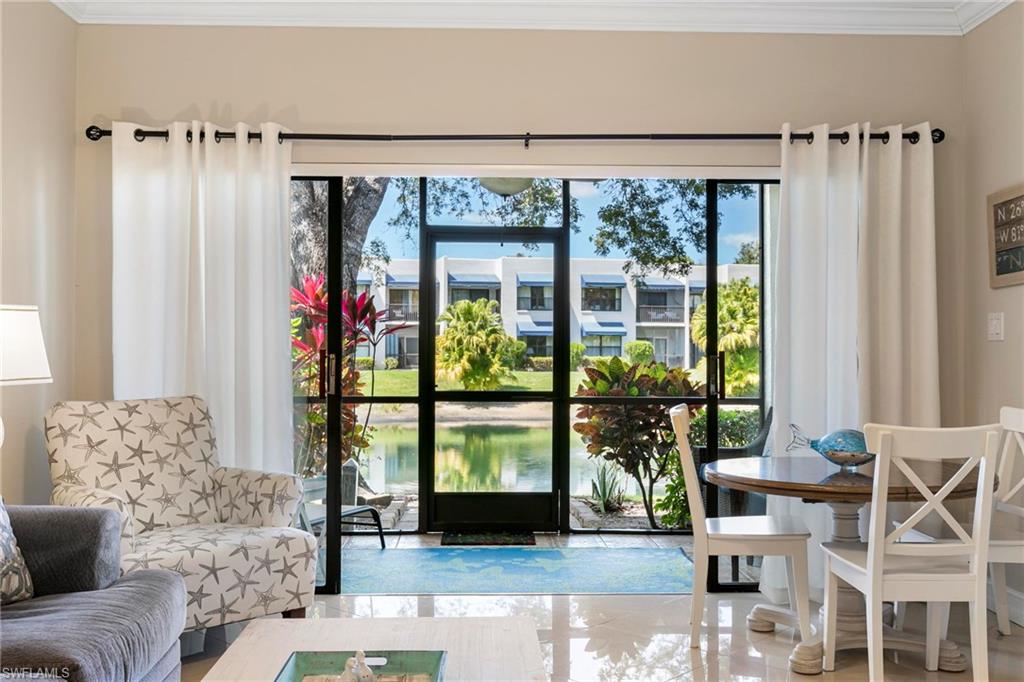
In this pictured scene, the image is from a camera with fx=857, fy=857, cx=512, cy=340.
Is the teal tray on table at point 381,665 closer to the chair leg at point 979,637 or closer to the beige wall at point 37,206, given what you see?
the chair leg at point 979,637

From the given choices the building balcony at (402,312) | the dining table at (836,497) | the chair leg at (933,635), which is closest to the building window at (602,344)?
the building balcony at (402,312)

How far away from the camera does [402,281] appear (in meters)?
5.59

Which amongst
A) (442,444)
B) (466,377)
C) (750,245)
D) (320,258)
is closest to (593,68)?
(750,245)

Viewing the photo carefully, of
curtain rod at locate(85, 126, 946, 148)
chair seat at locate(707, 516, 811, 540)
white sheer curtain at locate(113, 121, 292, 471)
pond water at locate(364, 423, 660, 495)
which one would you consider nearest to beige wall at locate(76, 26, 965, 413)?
curtain rod at locate(85, 126, 946, 148)

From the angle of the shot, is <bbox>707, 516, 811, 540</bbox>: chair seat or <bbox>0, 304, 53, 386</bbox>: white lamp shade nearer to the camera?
<bbox>0, 304, 53, 386</bbox>: white lamp shade

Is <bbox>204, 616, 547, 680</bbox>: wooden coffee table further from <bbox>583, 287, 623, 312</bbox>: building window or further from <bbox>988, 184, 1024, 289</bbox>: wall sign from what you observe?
<bbox>583, 287, 623, 312</bbox>: building window

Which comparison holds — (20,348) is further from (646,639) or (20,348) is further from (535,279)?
(535,279)

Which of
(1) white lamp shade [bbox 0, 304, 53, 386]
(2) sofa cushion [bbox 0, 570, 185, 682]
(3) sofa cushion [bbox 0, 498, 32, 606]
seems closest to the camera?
(2) sofa cushion [bbox 0, 570, 185, 682]

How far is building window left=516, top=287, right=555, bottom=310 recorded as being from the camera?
5.65 metres

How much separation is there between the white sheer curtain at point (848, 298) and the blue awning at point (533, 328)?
193 centimetres

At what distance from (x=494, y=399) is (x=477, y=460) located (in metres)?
0.42

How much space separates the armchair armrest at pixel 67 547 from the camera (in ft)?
8.43

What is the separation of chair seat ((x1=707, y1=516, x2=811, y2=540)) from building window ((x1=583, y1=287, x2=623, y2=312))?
2.28 metres

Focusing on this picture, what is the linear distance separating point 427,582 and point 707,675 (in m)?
1.71
